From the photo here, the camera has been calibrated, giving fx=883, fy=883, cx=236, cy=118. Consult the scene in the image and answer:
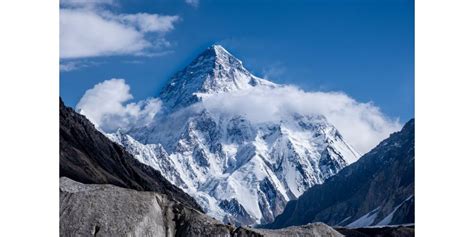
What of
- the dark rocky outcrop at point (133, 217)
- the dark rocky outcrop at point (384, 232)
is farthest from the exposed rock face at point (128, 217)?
the dark rocky outcrop at point (384, 232)

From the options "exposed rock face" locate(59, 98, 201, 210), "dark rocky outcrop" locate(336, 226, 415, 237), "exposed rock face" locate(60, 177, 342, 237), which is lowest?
"exposed rock face" locate(60, 177, 342, 237)

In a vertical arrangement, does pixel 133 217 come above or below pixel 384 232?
below

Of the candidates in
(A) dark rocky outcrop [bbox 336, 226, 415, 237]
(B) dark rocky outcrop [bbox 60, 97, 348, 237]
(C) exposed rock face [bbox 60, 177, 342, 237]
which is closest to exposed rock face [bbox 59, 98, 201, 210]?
(A) dark rocky outcrop [bbox 336, 226, 415, 237]

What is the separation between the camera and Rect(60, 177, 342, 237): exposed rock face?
2197 inches

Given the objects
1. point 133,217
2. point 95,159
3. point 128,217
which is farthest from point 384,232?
point 95,159

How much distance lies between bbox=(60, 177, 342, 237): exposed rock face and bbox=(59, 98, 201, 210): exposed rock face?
161 ft

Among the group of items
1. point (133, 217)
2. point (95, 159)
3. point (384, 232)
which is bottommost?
point (133, 217)

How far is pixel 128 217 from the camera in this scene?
57000mm

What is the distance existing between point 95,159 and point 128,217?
2885 inches

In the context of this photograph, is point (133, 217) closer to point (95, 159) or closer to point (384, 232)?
point (384, 232)

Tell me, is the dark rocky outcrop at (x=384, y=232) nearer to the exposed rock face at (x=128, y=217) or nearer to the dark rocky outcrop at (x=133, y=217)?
the dark rocky outcrop at (x=133, y=217)

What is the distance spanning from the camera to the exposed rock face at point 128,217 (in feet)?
183

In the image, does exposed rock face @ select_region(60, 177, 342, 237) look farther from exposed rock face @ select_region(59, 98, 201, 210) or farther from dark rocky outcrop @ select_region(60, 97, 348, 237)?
exposed rock face @ select_region(59, 98, 201, 210)
